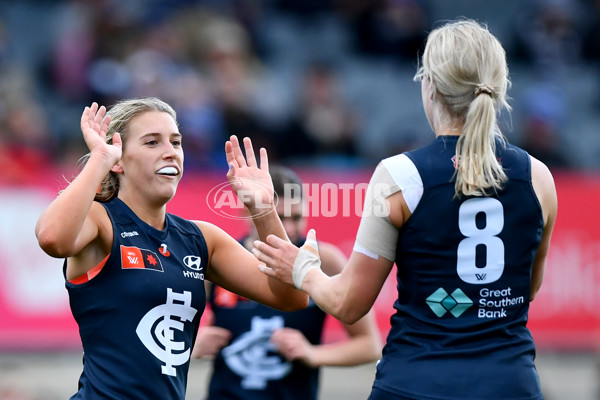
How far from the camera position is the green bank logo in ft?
11.1

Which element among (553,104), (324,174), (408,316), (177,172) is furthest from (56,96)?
(408,316)

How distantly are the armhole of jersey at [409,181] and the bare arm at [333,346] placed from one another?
1936 mm

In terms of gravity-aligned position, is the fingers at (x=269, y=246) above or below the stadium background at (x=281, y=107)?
below

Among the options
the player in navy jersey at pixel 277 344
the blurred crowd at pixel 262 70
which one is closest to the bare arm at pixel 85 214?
A: the player in navy jersey at pixel 277 344

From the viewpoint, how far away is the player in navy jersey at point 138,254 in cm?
357

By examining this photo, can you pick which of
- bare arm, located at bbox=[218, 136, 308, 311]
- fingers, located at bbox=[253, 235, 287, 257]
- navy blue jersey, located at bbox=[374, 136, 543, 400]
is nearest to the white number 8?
navy blue jersey, located at bbox=[374, 136, 543, 400]

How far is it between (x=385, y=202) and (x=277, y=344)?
1965mm

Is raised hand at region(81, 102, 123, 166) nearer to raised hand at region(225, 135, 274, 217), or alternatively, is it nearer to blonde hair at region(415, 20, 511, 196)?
raised hand at region(225, 135, 274, 217)

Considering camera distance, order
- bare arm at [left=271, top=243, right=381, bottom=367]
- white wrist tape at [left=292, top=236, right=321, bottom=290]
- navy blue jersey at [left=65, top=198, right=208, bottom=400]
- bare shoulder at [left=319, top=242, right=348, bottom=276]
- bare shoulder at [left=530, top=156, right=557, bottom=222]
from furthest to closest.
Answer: bare shoulder at [left=319, top=242, right=348, bottom=276] → bare arm at [left=271, top=243, right=381, bottom=367] → white wrist tape at [left=292, top=236, right=321, bottom=290] → navy blue jersey at [left=65, top=198, right=208, bottom=400] → bare shoulder at [left=530, top=156, right=557, bottom=222]

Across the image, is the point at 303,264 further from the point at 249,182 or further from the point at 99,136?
the point at 99,136

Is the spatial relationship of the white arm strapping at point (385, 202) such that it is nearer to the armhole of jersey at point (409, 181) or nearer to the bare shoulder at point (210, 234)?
the armhole of jersey at point (409, 181)

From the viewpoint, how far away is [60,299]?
851 cm

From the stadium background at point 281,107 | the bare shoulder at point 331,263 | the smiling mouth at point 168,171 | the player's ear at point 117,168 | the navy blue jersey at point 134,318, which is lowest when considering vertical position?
the navy blue jersey at point 134,318

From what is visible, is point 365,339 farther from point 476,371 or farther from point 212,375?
point 476,371
